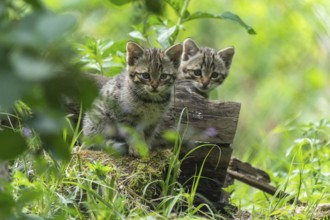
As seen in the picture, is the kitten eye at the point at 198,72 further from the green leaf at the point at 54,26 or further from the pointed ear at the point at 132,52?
the green leaf at the point at 54,26

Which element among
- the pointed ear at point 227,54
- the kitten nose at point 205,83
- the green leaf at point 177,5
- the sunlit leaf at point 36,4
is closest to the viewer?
the sunlit leaf at point 36,4

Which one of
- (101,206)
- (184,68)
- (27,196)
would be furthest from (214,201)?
(27,196)

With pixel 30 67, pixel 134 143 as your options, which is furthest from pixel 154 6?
pixel 134 143

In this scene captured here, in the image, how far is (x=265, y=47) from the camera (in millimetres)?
12688

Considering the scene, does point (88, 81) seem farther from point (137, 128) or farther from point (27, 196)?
point (137, 128)

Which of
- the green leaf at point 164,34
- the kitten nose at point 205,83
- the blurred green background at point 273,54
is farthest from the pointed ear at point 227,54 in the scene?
the blurred green background at point 273,54

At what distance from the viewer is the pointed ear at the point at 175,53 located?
205 inches

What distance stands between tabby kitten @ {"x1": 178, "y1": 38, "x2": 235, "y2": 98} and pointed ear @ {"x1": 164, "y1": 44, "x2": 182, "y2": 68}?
33.5 inches

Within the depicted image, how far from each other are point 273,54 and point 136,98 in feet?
27.3

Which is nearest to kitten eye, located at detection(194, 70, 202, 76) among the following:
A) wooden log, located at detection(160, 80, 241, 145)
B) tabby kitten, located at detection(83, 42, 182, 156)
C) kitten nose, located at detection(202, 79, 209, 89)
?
kitten nose, located at detection(202, 79, 209, 89)

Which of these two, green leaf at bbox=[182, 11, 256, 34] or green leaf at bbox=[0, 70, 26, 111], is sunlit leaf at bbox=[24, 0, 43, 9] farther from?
green leaf at bbox=[182, 11, 256, 34]

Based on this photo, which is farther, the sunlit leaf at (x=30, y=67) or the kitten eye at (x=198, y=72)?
the kitten eye at (x=198, y=72)

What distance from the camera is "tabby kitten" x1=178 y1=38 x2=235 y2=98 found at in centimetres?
620

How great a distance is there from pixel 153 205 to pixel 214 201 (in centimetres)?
76
